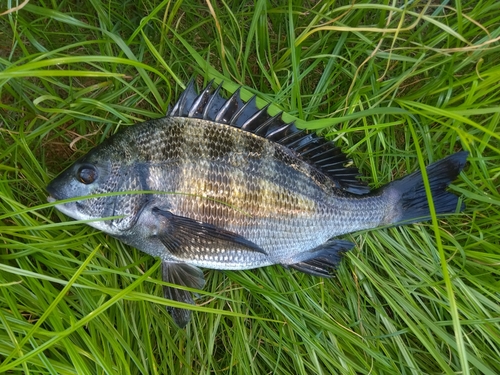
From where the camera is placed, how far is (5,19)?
6.08ft

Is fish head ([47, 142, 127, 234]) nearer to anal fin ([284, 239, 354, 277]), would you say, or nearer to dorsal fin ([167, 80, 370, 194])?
dorsal fin ([167, 80, 370, 194])

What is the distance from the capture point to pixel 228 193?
1675mm

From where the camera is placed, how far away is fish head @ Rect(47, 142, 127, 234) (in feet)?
5.17

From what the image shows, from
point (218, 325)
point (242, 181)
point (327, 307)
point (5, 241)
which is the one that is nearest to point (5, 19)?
point (5, 241)

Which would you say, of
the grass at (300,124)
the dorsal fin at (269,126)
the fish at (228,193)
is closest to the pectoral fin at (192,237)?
the fish at (228,193)

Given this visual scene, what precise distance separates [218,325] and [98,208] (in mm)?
827

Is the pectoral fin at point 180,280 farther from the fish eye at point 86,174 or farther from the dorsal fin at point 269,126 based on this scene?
the dorsal fin at point 269,126

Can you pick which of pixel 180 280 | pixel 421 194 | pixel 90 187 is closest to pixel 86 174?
pixel 90 187

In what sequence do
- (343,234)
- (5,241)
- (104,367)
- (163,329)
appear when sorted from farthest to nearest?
(343,234)
(163,329)
(5,241)
(104,367)

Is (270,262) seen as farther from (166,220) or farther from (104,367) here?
(104,367)

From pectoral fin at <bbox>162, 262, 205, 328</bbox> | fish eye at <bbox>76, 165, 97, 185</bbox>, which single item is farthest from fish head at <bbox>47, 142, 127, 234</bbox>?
pectoral fin at <bbox>162, 262, 205, 328</bbox>

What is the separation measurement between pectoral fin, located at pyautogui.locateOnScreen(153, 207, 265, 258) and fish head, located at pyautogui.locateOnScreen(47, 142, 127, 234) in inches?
8.3

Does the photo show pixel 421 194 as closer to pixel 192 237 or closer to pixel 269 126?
pixel 269 126

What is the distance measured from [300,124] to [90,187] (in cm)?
102
